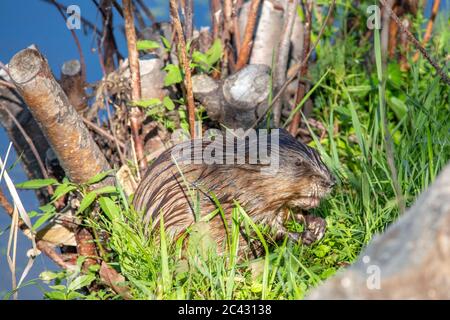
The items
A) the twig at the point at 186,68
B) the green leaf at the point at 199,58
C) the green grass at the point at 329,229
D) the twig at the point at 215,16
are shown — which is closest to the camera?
the green grass at the point at 329,229

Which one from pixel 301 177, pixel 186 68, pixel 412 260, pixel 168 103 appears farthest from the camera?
pixel 168 103

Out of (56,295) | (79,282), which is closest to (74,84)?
(79,282)

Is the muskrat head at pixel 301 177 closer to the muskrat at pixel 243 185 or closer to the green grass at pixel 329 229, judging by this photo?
the muskrat at pixel 243 185

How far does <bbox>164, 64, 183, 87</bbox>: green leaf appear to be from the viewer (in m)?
4.14

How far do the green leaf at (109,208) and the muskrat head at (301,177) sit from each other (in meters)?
0.84

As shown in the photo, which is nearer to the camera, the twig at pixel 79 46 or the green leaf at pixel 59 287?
the green leaf at pixel 59 287

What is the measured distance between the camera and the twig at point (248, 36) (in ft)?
14.9

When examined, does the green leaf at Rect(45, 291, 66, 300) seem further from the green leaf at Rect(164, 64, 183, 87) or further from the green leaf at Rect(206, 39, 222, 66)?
the green leaf at Rect(206, 39, 222, 66)

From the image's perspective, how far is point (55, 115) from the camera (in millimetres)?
3619

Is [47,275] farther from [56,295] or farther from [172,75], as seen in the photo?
[172,75]

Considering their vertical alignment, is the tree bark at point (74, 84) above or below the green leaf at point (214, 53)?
below

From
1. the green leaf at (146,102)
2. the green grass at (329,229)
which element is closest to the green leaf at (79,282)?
the green grass at (329,229)

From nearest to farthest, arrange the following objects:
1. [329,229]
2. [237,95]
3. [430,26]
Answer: [329,229], [237,95], [430,26]

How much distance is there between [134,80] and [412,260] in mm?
2683
